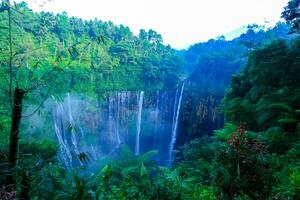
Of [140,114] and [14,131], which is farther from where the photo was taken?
[140,114]

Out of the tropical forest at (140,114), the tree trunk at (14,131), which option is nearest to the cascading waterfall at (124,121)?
the tropical forest at (140,114)

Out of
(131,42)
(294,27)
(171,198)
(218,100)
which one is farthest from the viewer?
(131,42)

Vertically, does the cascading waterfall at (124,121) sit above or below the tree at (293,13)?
below

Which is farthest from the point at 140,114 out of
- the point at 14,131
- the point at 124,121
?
the point at 14,131

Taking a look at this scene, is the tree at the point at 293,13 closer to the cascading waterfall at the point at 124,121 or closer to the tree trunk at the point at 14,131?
the tree trunk at the point at 14,131

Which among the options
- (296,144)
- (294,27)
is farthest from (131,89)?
(296,144)

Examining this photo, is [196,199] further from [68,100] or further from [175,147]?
[68,100]

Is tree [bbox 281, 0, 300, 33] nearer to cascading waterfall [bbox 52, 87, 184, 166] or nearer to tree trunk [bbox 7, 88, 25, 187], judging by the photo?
tree trunk [bbox 7, 88, 25, 187]

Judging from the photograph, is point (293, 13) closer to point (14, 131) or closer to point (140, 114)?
point (14, 131)
